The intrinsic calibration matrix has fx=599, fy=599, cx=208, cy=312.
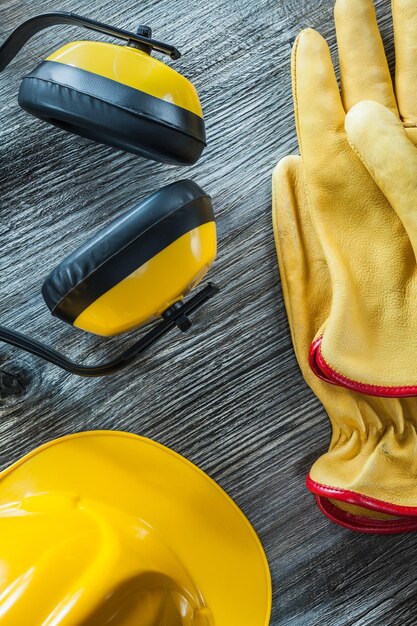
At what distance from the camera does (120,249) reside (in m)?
0.55

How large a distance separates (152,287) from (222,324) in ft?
0.79

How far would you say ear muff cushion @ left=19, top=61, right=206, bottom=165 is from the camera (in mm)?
559

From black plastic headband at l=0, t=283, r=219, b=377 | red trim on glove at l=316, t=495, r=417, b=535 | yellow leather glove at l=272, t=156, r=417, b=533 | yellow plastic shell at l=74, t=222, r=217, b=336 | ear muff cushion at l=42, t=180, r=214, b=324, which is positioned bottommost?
red trim on glove at l=316, t=495, r=417, b=535

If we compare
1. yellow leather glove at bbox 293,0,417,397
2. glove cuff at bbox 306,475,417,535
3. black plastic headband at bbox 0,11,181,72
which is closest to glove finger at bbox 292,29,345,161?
yellow leather glove at bbox 293,0,417,397

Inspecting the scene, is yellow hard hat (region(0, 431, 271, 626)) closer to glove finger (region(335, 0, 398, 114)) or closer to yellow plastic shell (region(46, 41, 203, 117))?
yellow plastic shell (region(46, 41, 203, 117))

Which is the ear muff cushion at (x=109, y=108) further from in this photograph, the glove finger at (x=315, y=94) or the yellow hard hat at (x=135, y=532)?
the yellow hard hat at (x=135, y=532)

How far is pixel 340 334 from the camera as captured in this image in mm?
716

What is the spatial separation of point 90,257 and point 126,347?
24 cm

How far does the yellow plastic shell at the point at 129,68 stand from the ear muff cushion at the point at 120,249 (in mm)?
91

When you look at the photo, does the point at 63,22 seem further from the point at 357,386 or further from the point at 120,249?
the point at 357,386

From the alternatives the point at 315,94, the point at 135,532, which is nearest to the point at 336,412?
the point at 135,532

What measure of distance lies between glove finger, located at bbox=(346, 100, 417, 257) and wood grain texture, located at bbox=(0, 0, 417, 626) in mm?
125

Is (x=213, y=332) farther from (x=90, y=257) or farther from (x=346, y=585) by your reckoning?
(x=346, y=585)

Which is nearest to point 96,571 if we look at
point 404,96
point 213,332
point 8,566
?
point 8,566
